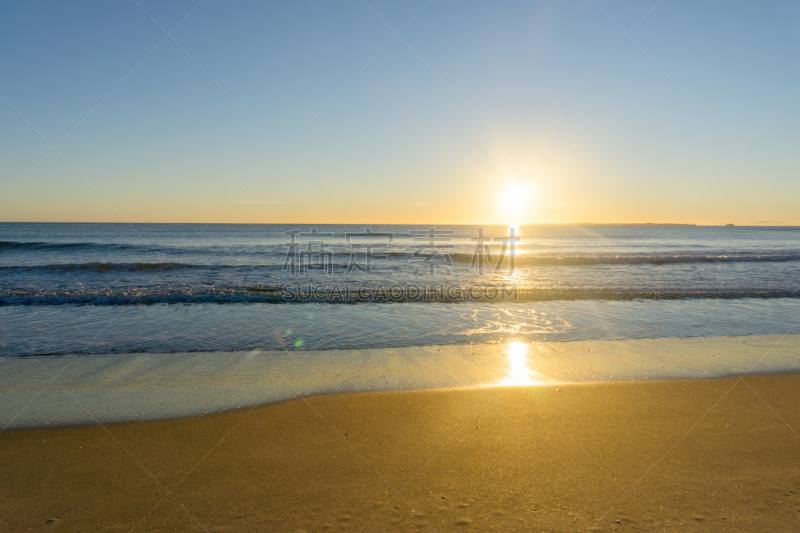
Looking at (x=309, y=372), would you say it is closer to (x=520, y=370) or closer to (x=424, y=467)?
(x=424, y=467)

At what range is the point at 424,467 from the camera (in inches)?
A: 130

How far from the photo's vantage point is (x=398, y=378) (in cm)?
545

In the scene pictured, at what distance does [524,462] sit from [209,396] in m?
3.44

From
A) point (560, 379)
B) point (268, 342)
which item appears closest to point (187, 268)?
point (268, 342)

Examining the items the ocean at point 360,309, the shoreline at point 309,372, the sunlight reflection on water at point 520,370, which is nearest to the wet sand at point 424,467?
the shoreline at point 309,372

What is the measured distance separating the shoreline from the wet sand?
0.41 meters

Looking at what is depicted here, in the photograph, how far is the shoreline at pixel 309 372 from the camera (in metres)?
4.50

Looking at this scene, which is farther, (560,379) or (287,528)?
(560,379)

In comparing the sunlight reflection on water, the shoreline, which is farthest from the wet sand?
the sunlight reflection on water

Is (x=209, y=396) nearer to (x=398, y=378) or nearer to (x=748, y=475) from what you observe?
(x=398, y=378)

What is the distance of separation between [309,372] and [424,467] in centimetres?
279

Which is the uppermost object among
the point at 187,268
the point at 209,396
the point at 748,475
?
the point at 187,268

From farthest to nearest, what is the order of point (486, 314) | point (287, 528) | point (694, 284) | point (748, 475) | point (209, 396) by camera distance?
point (694, 284)
point (486, 314)
point (209, 396)
point (748, 475)
point (287, 528)

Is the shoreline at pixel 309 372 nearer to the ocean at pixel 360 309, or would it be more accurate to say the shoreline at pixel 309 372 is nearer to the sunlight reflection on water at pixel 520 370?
the sunlight reflection on water at pixel 520 370
